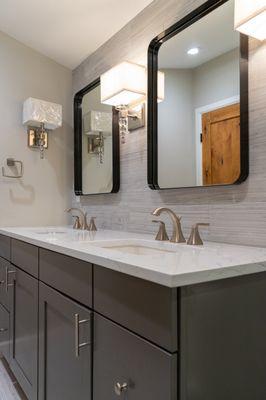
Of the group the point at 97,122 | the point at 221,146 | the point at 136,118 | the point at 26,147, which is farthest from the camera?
the point at 26,147

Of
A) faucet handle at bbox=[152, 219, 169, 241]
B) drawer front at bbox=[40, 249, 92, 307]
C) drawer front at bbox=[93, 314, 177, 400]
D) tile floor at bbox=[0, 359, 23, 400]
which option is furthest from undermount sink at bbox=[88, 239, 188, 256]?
tile floor at bbox=[0, 359, 23, 400]

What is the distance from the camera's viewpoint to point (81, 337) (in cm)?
102

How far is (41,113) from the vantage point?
2.19 meters

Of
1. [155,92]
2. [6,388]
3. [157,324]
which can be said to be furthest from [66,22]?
[6,388]

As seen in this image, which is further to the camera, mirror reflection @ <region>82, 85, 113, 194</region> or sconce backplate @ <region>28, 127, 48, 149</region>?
sconce backplate @ <region>28, 127, 48, 149</region>

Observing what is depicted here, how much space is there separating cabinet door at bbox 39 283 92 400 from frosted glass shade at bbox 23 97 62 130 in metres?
1.29

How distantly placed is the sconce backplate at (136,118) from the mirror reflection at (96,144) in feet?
0.77

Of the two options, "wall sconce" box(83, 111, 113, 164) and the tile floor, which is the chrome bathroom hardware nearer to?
"wall sconce" box(83, 111, 113, 164)

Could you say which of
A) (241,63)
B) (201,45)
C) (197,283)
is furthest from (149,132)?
(197,283)

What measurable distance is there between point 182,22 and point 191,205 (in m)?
0.85

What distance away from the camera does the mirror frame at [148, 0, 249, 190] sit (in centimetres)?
118

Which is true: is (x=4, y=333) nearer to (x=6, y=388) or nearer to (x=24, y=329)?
(x=6, y=388)

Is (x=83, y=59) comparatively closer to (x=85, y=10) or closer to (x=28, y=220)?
(x=85, y=10)

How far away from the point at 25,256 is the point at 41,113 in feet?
3.60
